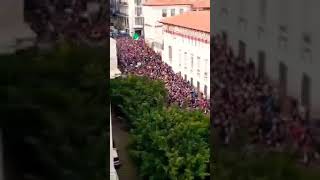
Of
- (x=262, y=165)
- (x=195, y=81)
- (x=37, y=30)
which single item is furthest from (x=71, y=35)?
(x=195, y=81)

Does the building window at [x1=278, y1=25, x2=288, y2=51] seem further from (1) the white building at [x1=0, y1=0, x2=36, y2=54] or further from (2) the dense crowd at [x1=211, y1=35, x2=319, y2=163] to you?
(1) the white building at [x1=0, y1=0, x2=36, y2=54]

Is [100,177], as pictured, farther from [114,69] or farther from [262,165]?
[114,69]

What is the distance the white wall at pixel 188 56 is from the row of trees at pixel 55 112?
17.9ft

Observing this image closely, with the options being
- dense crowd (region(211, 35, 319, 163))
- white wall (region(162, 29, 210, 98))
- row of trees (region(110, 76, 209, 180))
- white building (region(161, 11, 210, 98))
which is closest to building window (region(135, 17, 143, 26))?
white wall (region(162, 29, 210, 98))

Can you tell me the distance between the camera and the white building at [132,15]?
16223 millimetres

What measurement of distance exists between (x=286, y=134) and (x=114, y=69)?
21.8 feet

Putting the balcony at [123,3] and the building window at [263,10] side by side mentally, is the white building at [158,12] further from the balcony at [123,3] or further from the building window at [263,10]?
the building window at [263,10]

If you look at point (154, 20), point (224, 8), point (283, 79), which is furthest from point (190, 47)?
point (283, 79)

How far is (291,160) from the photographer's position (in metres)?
1.09

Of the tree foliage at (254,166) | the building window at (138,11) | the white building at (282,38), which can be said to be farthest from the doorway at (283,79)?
the building window at (138,11)

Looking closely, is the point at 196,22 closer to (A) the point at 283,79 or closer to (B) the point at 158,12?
(B) the point at 158,12

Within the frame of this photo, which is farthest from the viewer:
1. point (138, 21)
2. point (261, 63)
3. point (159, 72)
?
point (138, 21)

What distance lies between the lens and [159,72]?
31.4 ft

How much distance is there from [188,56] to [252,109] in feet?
25.3
